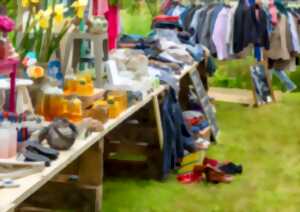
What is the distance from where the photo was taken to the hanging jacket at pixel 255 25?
7.54m

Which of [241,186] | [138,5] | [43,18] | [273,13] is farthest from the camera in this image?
[273,13]

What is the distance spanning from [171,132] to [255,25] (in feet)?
10.6

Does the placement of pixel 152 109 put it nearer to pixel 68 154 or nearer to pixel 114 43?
pixel 114 43

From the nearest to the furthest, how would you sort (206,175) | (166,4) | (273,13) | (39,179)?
(39,179)
(206,175)
(273,13)
(166,4)

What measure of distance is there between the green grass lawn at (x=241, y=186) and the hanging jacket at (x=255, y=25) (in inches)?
52.8

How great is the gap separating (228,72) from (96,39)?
5515 millimetres

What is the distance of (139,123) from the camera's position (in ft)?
15.8

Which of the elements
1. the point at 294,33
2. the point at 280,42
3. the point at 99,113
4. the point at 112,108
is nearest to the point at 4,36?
the point at 99,113

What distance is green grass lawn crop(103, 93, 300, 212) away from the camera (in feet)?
14.0

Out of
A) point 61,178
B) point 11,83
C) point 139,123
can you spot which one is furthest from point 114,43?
point 11,83

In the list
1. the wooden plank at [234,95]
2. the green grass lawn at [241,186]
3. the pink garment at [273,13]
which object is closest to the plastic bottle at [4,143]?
the green grass lawn at [241,186]

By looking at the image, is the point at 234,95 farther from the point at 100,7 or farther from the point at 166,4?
the point at 100,7

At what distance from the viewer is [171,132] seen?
188 inches

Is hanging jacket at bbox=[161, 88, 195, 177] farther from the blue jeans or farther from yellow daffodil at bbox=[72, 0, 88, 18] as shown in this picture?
the blue jeans
